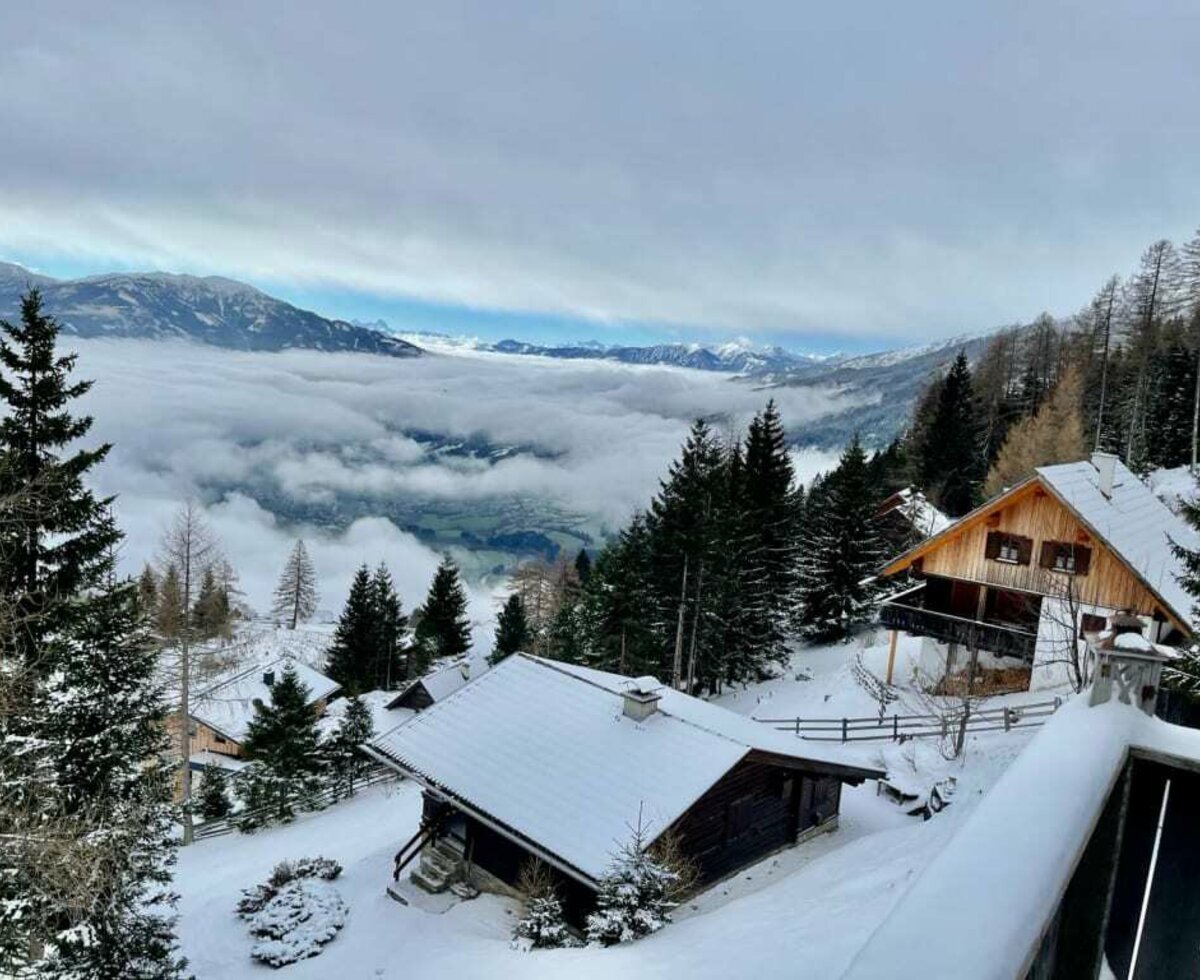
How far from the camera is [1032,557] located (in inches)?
924

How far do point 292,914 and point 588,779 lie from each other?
7.32 m

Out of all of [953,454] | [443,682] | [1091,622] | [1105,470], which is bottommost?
[443,682]

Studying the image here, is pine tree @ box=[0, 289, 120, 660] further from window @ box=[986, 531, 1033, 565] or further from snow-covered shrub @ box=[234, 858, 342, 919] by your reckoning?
window @ box=[986, 531, 1033, 565]

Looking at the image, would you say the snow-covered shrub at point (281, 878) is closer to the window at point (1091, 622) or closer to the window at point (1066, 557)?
the window at point (1091, 622)

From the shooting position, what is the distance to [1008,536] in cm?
2405

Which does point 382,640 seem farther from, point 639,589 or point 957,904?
point 957,904

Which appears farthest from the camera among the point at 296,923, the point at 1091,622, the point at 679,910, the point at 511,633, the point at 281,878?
the point at 511,633

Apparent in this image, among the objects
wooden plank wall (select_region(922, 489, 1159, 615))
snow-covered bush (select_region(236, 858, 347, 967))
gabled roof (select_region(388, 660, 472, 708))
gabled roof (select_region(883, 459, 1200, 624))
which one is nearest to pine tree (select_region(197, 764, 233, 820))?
gabled roof (select_region(388, 660, 472, 708))

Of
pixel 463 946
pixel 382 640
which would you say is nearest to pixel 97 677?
pixel 463 946

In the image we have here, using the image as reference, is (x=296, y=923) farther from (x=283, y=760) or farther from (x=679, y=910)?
(x=283, y=760)

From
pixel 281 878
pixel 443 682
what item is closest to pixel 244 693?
pixel 443 682

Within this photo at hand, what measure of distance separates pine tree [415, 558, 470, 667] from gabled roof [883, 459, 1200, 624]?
1667 inches

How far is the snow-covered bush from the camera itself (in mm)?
15844

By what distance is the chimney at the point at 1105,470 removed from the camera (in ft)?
77.7
